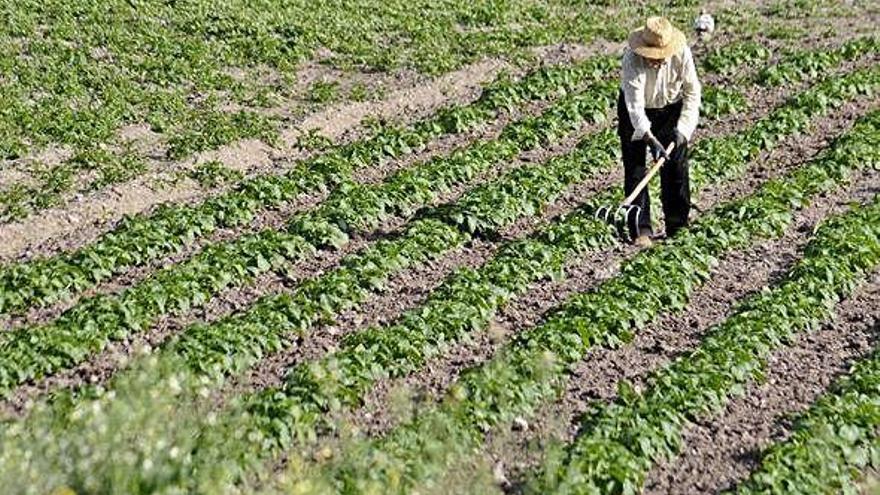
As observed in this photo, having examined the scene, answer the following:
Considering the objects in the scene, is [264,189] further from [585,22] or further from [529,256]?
[585,22]

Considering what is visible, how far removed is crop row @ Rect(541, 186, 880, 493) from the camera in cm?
816

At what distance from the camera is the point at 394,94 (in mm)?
18094

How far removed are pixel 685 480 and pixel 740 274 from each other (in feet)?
12.6

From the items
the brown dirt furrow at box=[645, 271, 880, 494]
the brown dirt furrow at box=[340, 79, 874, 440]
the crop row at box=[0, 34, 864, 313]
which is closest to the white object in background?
the crop row at box=[0, 34, 864, 313]

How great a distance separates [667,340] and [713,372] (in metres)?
0.99

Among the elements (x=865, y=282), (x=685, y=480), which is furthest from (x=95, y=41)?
(x=685, y=480)

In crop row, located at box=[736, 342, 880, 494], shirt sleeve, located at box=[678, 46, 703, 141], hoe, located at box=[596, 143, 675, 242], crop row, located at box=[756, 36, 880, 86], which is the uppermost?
shirt sleeve, located at box=[678, 46, 703, 141]

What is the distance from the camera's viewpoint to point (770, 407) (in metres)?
9.36

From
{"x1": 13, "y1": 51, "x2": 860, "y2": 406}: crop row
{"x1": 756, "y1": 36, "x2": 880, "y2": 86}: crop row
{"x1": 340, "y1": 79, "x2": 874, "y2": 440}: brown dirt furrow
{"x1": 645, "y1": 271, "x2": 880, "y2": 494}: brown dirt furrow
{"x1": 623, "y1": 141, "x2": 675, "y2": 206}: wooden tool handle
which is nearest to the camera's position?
{"x1": 645, "y1": 271, "x2": 880, "y2": 494}: brown dirt furrow

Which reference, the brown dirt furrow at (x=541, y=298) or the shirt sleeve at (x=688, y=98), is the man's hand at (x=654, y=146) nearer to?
the shirt sleeve at (x=688, y=98)

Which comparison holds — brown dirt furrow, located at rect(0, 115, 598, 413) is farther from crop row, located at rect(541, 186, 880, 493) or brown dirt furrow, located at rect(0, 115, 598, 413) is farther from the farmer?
crop row, located at rect(541, 186, 880, 493)

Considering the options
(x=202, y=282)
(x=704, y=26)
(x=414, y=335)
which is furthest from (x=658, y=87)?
(x=704, y=26)

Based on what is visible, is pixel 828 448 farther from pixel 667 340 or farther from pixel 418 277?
pixel 418 277

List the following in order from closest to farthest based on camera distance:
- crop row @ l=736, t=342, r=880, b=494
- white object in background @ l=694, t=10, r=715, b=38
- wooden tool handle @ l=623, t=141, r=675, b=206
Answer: crop row @ l=736, t=342, r=880, b=494
wooden tool handle @ l=623, t=141, r=675, b=206
white object in background @ l=694, t=10, r=715, b=38
